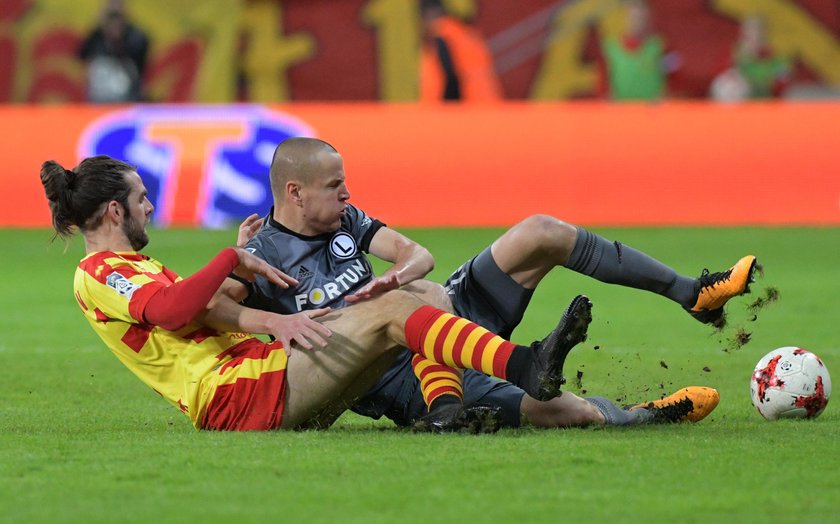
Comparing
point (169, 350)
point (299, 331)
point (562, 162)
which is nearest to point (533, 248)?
point (299, 331)

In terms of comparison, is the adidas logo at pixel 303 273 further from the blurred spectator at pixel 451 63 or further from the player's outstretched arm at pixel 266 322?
the blurred spectator at pixel 451 63

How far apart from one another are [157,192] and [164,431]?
11087 millimetres

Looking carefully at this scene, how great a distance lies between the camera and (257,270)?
5.60m

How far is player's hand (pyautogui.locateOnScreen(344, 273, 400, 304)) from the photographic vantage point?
559cm

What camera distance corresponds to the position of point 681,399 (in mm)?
6285

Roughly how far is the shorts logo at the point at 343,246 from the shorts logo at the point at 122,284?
0.88 metres

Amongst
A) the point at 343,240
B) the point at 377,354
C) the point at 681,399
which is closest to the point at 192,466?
the point at 377,354

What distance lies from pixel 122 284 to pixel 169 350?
0.34m

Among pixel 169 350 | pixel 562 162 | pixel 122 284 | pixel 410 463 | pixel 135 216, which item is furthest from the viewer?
pixel 562 162

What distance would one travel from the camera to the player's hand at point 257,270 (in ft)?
18.2

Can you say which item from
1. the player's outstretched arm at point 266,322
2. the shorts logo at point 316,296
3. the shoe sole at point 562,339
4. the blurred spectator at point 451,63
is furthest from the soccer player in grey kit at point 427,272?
the blurred spectator at point 451,63

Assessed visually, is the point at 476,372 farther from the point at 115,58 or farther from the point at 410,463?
the point at 115,58

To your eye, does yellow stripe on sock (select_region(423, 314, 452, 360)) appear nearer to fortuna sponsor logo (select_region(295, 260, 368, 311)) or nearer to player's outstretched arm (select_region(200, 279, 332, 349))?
player's outstretched arm (select_region(200, 279, 332, 349))

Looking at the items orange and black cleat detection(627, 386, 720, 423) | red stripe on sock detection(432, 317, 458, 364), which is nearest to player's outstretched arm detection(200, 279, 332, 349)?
red stripe on sock detection(432, 317, 458, 364)
